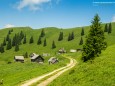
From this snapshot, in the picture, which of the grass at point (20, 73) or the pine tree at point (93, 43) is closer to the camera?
the grass at point (20, 73)

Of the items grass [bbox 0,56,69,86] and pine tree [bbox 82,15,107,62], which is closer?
grass [bbox 0,56,69,86]

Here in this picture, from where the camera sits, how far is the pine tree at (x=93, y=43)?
61.0 m

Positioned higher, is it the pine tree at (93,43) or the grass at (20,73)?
the pine tree at (93,43)

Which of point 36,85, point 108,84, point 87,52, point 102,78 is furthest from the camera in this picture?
point 87,52

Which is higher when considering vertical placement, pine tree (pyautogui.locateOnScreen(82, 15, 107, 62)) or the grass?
pine tree (pyautogui.locateOnScreen(82, 15, 107, 62))

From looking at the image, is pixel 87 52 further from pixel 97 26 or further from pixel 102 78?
pixel 102 78

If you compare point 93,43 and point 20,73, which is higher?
point 93,43

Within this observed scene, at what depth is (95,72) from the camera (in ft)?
101

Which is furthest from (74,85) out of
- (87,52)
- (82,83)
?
(87,52)

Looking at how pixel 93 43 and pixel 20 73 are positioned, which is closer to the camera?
pixel 20 73

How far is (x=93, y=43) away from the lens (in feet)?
204

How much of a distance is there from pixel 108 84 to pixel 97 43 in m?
37.6

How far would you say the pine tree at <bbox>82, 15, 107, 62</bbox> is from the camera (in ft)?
200

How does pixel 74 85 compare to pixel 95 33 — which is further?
pixel 95 33
